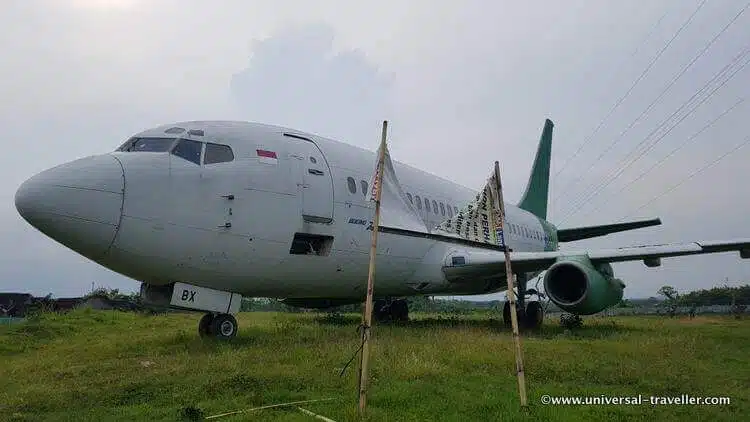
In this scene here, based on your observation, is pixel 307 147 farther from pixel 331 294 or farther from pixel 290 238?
pixel 331 294

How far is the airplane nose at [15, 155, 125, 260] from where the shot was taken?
7.54 metres

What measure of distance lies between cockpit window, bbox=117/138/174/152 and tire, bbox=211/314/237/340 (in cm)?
Result: 294

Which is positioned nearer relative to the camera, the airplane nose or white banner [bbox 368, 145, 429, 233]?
white banner [bbox 368, 145, 429, 233]

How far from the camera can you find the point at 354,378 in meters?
6.71

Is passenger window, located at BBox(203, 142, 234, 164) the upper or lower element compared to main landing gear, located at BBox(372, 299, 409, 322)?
upper

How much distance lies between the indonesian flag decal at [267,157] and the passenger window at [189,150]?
1000 mm

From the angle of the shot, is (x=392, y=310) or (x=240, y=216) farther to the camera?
(x=392, y=310)

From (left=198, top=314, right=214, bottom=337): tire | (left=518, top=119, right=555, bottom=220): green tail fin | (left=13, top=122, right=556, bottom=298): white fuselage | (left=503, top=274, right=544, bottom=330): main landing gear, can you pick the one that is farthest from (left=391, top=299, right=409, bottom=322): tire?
(left=198, top=314, right=214, bottom=337): tire

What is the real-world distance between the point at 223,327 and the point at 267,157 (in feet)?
9.79

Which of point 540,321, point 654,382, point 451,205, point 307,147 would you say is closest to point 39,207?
point 307,147

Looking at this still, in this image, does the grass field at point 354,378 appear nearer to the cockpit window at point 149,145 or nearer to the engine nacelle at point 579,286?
the engine nacelle at point 579,286

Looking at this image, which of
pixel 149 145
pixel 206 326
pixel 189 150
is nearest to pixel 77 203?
pixel 149 145

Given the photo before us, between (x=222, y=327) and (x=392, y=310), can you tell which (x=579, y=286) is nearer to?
(x=392, y=310)

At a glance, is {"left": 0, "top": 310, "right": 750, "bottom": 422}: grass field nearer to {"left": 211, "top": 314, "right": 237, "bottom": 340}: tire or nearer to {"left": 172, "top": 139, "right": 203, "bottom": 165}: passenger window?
{"left": 211, "top": 314, "right": 237, "bottom": 340}: tire
